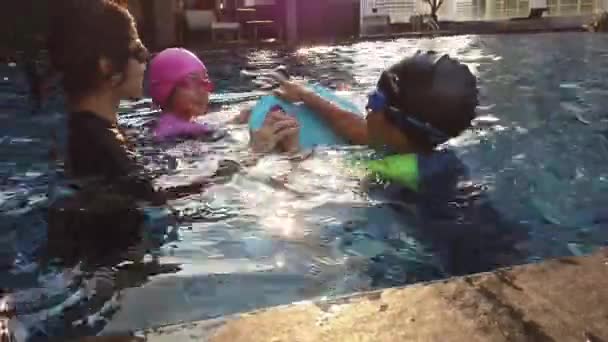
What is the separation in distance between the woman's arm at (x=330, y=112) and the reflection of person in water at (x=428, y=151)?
0.88 ft

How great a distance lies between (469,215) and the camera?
11.6 feet

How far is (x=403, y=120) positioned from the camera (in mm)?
3797

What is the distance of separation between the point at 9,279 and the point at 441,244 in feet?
6.05

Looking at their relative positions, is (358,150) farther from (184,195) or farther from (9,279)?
(9,279)

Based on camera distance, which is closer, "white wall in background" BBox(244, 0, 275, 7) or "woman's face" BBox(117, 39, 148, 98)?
"woman's face" BBox(117, 39, 148, 98)

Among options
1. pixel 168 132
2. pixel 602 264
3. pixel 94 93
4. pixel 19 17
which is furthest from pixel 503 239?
pixel 19 17

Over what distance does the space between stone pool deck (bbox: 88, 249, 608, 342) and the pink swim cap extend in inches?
126

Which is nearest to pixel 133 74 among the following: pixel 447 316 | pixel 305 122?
pixel 305 122

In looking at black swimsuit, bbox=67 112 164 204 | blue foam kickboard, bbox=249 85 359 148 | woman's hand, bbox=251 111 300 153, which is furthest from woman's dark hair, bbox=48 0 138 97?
blue foam kickboard, bbox=249 85 359 148

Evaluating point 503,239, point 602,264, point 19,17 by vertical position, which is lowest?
point 503,239

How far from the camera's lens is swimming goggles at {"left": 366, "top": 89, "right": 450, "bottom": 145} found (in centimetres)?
375

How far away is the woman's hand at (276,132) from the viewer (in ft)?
13.1

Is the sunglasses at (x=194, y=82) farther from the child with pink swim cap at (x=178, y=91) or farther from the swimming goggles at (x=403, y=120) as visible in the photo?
the swimming goggles at (x=403, y=120)

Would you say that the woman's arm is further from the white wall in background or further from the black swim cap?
the white wall in background
